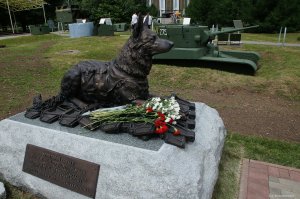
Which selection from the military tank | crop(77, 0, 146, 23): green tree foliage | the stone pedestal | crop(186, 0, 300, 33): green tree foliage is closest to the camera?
the stone pedestal

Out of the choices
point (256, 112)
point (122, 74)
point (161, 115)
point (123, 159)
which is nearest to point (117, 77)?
point (122, 74)

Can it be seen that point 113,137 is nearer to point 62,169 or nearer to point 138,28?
point 62,169

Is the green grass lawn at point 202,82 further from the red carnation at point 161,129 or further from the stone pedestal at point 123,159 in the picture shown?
the red carnation at point 161,129

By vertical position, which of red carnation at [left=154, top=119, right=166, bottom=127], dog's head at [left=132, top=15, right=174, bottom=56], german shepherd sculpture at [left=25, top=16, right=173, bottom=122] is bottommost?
red carnation at [left=154, top=119, right=166, bottom=127]

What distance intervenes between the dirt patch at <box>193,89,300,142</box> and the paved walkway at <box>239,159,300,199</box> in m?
1.48

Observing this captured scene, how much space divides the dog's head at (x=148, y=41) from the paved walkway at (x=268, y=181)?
2099 mm

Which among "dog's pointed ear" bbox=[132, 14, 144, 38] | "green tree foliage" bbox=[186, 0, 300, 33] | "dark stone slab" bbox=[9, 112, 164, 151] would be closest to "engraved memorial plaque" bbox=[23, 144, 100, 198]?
"dark stone slab" bbox=[9, 112, 164, 151]

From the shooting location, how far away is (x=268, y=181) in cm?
414

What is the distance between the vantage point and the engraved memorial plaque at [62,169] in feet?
11.0

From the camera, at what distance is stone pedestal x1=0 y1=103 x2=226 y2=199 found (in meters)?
3.05

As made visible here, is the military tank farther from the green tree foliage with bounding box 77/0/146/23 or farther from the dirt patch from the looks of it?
the green tree foliage with bounding box 77/0/146/23

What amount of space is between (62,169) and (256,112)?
16.9 ft

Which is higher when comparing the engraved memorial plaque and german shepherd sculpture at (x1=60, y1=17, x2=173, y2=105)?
german shepherd sculpture at (x1=60, y1=17, x2=173, y2=105)

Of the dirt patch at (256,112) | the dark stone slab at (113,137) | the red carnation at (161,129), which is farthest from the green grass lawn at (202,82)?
the red carnation at (161,129)
